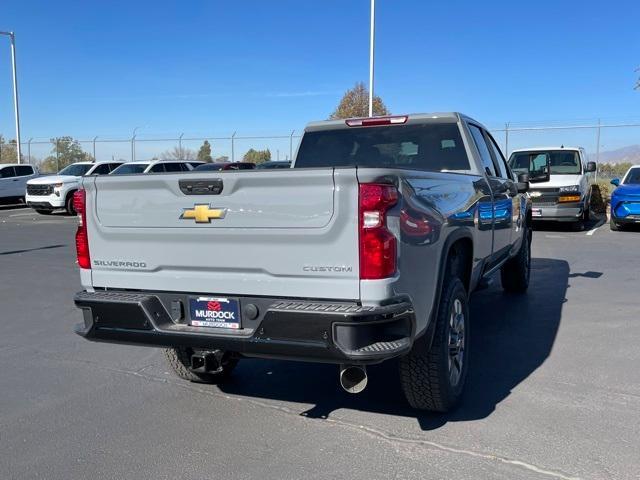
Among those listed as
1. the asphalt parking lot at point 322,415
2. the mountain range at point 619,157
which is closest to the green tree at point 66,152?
the mountain range at point 619,157

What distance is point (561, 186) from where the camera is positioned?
1442 cm

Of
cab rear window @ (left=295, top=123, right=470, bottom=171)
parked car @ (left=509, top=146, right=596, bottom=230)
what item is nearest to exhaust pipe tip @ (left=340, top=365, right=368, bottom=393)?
cab rear window @ (left=295, top=123, right=470, bottom=171)

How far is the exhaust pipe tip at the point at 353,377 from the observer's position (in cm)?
343

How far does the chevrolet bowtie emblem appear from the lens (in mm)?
3400

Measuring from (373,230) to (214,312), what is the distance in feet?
3.48

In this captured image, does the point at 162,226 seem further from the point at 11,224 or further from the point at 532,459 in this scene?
the point at 11,224

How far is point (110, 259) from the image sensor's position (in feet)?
12.2

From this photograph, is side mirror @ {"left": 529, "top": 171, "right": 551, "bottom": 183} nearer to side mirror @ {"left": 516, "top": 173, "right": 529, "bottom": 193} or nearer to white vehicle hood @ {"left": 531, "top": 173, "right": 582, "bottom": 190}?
side mirror @ {"left": 516, "top": 173, "right": 529, "bottom": 193}

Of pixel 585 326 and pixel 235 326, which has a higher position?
pixel 235 326

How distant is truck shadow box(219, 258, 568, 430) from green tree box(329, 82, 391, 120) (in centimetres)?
2661

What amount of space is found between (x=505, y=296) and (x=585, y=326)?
1565mm

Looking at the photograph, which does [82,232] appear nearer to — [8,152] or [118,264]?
[118,264]

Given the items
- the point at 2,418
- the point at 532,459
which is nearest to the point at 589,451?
the point at 532,459

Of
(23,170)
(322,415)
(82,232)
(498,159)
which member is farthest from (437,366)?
(23,170)
